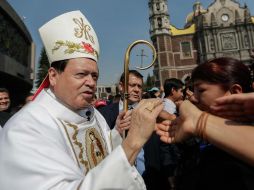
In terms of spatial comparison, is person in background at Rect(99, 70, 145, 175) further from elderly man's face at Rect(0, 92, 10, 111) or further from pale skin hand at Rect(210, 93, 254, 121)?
elderly man's face at Rect(0, 92, 10, 111)

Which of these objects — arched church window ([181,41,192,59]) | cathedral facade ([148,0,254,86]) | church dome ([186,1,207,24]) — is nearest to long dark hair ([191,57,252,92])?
cathedral facade ([148,0,254,86])

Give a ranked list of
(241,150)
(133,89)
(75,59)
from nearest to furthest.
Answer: (241,150) → (75,59) → (133,89)

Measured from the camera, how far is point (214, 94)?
1.81 meters

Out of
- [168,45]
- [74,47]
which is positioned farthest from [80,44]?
[168,45]

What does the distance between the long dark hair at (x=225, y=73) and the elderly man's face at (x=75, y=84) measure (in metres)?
0.85

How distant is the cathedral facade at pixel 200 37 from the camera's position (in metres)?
41.7

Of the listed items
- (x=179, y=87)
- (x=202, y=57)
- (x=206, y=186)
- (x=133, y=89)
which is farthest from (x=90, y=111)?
(x=202, y=57)

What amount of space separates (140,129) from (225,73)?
660 mm

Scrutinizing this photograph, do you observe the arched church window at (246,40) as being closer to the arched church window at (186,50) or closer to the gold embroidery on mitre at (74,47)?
the arched church window at (186,50)

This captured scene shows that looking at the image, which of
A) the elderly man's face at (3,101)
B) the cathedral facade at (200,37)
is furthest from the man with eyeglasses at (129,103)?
the cathedral facade at (200,37)

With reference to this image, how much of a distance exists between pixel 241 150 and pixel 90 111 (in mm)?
1547

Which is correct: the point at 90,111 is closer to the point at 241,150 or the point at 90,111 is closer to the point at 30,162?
the point at 30,162

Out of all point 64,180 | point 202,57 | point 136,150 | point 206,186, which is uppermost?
point 202,57

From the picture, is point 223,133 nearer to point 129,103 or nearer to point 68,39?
point 68,39
